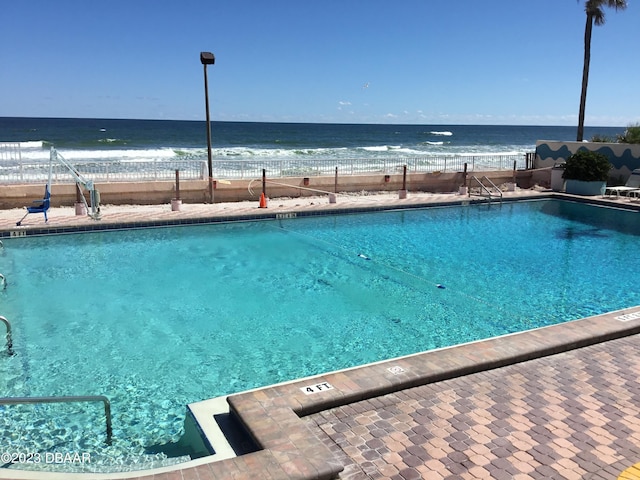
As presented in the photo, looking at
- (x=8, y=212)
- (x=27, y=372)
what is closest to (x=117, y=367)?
(x=27, y=372)

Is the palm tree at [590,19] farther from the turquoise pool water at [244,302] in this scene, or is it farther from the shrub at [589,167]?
the turquoise pool water at [244,302]

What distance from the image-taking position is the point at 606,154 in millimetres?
19094

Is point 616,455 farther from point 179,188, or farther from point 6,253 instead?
point 179,188

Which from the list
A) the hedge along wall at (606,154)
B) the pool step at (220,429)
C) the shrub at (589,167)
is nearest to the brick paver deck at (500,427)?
the pool step at (220,429)

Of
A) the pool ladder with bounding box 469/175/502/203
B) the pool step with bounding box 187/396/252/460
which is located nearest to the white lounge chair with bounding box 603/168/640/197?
the pool ladder with bounding box 469/175/502/203

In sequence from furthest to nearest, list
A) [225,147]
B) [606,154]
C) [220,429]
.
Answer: [225,147]
[606,154]
[220,429]

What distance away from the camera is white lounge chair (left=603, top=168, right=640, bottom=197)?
1711 centimetres

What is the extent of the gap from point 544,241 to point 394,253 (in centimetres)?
391

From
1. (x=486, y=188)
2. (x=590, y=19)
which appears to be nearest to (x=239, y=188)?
(x=486, y=188)

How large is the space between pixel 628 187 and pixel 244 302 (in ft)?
49.0

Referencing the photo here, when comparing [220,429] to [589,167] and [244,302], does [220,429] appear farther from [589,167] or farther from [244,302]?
[589,167]

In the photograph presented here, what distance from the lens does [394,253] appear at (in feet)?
36.8

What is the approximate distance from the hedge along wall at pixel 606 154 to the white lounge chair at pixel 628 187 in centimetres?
51

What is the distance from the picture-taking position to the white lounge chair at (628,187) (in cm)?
1711
